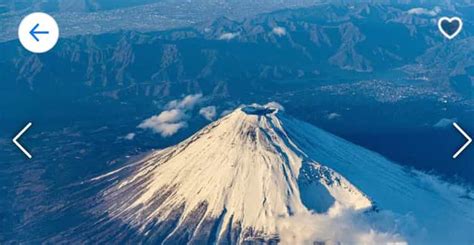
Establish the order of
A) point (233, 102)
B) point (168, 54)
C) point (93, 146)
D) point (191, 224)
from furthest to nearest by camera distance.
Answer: point (168, 54), point (233, 102), point (93, 146), point (191, 224)

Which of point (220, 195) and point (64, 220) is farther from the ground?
point (220, 195)

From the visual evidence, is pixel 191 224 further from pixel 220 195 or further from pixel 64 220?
pixel 64 220

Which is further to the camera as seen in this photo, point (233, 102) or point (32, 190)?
point (233, 102)

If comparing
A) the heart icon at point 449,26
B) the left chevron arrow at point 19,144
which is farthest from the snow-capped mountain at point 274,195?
the left chevron arrow at point 19,144

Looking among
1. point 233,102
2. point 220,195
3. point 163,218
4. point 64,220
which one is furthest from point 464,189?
point 233,102

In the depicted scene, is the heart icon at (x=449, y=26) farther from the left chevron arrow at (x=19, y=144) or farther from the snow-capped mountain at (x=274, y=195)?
the left chevron arrow at (x=19, y=144)

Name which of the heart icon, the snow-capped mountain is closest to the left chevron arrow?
the snow-capped mountain

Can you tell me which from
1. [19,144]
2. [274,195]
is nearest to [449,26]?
[274,195]

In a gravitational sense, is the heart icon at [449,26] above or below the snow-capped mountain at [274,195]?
above

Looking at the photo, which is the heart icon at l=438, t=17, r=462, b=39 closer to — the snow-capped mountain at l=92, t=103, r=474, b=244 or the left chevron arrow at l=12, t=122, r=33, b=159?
the snow-capped mountain at l=92, t=103, r=474, b=244
